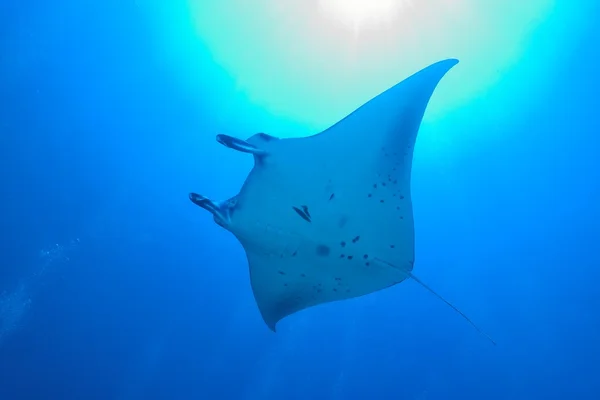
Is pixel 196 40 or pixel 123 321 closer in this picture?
pixel 196 40

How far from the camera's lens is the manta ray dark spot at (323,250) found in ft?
10.6

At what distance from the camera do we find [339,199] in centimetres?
319

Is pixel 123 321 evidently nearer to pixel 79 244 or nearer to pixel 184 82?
pixel 79 244

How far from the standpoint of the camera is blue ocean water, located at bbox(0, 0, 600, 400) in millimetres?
8008

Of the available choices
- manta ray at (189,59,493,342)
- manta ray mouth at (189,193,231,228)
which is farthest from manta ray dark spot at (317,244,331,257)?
manta ray mouth at (189,193,231,228)

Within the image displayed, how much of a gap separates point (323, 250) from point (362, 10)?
18.7 feet

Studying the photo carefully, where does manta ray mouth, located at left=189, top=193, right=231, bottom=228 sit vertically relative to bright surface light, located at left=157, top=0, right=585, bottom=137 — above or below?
below

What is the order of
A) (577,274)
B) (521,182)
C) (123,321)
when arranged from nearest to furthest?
(521,182) → (577,274) → (123,321)

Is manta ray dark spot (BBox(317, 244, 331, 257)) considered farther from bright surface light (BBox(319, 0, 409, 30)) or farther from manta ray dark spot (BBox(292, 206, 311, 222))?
bright surface light (BBox(319, 0, 409, 30))

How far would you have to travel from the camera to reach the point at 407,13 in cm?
735

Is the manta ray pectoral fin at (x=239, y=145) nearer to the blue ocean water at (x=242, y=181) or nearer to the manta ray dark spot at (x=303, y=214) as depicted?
the manta ray dark spot at (x=303, y=214)

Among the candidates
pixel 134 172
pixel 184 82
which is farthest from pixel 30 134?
pixel 184 82

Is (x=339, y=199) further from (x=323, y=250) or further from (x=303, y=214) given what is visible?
(x=323, y=250)

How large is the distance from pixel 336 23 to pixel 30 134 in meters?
9.38
